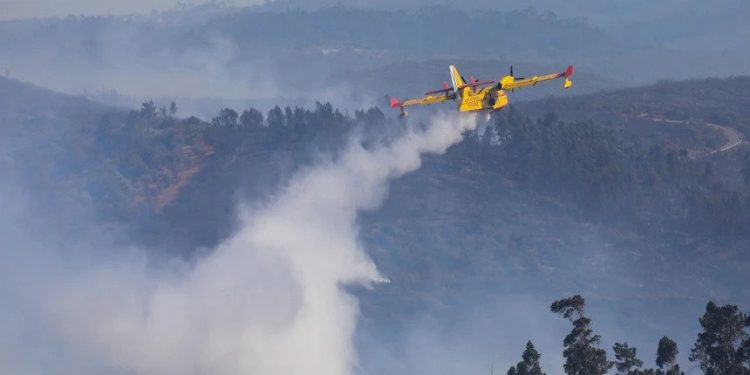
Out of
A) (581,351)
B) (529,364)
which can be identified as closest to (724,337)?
(581,351)

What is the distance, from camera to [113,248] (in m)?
104

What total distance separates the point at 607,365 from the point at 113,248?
57046 millimetres

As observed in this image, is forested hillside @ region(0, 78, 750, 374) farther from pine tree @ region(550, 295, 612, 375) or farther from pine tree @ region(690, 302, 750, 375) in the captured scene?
pine tree @ region(690, 302, 750, 375)

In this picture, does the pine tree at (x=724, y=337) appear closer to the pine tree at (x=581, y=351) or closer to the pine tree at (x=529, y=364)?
the pine tree at (x=581, y=351)

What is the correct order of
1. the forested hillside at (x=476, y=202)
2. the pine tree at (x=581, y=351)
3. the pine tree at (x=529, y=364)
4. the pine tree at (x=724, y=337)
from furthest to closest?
the forested hillside at (x=476, y=202)
the pine tree at (x=529, y=364)
the pine tree at (x=581, y=351)
the pine tree at (x=724, y=337)

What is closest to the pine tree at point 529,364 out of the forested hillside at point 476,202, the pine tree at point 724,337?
the pine tree at point 724,337

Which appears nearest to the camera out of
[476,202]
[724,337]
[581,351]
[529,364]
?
[724,337]

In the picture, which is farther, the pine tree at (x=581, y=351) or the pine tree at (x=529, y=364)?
the pine tree at (x=529, y=364)

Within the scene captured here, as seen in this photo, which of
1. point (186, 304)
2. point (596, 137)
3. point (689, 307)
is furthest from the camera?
point (596, 137)

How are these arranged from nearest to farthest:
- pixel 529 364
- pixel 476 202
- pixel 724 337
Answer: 1. pixel 724 337
2. pixel 529 364
3. pixel 476 202

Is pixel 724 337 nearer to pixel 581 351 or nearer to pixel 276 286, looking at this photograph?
pixel 581 351

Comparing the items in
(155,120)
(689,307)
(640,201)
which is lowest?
(689,307)

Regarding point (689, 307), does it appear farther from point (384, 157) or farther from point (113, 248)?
point (113, 248)

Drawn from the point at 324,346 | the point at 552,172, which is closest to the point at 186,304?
the point at 324,346
